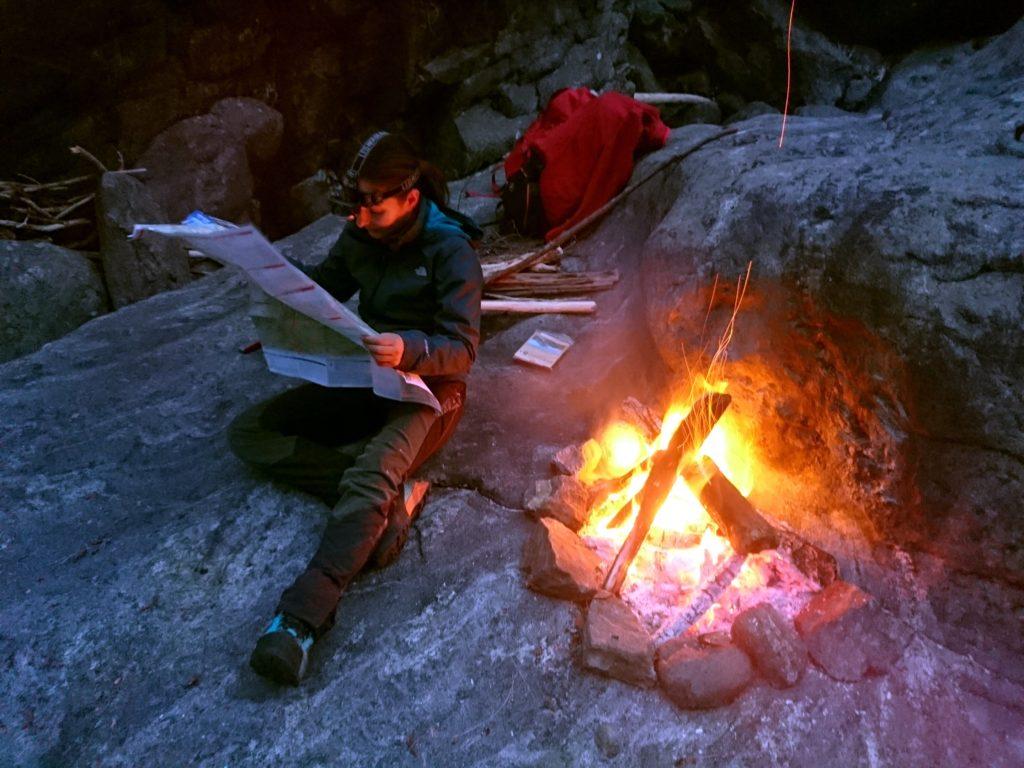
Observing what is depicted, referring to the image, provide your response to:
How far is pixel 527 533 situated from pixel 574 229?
11.3 feet

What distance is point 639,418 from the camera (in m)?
3.70

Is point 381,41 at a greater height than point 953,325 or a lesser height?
greater

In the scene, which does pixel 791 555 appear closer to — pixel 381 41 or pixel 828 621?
pixel 828 621

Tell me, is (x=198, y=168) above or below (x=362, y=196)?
below

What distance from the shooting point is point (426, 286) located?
312cm

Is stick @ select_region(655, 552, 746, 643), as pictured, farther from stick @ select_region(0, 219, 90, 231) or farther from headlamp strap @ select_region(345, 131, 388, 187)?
stick @ select_region(0, 219, 90, 231)

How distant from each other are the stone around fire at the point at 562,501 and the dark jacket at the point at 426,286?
2.43 ft

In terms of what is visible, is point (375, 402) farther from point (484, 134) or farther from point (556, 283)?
point (484, 134)

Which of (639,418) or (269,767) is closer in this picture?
(269,767)

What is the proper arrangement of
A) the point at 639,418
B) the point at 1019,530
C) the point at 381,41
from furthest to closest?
the point at 381,41 → the point at 639,418 → the point at 1019,530

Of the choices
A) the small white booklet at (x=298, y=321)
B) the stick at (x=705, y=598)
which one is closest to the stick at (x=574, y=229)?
the small white booklet at (x=298, y=321)

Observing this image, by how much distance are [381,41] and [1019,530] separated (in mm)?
9094

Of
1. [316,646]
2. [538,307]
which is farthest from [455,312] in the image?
Result: [538,307]

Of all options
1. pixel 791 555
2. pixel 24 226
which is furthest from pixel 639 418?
pixel 24 226
